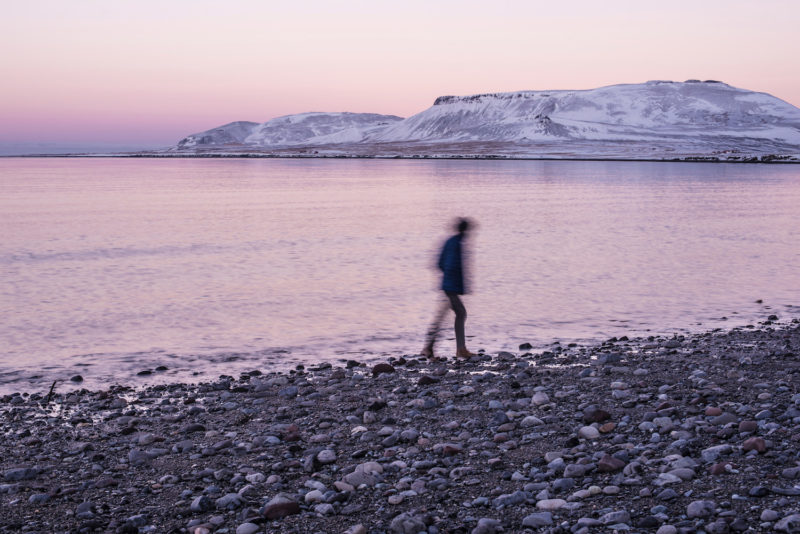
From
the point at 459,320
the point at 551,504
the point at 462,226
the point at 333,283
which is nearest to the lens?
the point at 551,504

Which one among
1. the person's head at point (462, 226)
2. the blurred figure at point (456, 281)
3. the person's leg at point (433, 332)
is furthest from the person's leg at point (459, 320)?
the person's head at point (462, 226)

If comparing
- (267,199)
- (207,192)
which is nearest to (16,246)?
(267,199)

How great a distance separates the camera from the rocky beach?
6688mm

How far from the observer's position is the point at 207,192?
73750 mm

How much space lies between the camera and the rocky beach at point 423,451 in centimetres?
669

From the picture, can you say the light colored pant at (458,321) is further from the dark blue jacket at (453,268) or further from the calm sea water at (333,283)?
the calm sea water at (333,283)

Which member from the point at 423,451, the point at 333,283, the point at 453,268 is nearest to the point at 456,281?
the point at 453,268

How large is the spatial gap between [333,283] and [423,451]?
14.4 m

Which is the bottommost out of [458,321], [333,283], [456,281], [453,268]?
[333,283]

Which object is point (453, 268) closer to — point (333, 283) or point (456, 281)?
point (456, 281)

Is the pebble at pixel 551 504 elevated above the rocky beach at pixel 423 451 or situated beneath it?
elevated above

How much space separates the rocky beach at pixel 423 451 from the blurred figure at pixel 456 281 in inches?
45.8

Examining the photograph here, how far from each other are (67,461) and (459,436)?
166 inches

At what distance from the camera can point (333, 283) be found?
893 inches
